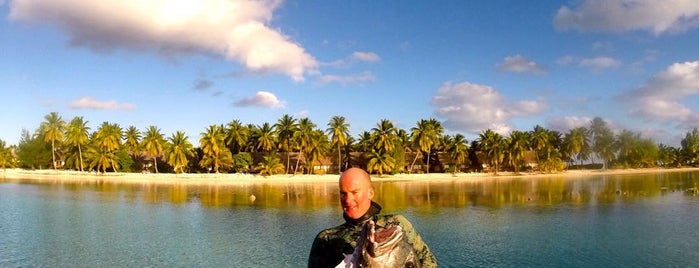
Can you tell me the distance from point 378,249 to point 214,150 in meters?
99.3

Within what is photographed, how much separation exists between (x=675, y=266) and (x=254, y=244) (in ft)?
Answer: 74.9

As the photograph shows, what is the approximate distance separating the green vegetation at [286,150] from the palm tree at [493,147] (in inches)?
9.3

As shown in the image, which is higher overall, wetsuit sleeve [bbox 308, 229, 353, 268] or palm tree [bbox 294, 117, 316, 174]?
palm tree [bbox 294, 117, 316, 174]

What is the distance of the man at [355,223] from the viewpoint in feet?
13.2

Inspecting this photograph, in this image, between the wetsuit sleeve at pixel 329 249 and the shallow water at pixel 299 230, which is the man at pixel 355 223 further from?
the shallow water at pixel 299 230

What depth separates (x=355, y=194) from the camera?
160 inches

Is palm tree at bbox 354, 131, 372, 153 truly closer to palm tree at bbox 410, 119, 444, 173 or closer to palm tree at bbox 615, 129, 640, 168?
palm tree at bbox 410, 119, 444, 173

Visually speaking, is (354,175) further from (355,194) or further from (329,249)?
(329,249)

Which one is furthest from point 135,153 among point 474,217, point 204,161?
point 474,217

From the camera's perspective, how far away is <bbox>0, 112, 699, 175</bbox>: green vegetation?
4003 inches

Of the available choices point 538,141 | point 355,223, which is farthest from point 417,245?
point 538,141

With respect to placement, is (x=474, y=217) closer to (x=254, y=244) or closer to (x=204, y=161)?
(x=254, y=244)

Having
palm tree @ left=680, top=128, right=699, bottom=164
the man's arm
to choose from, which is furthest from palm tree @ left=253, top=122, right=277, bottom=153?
palm tree @ left=680, top=128, right=699, bottom=164

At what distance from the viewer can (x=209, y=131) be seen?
10044cm
